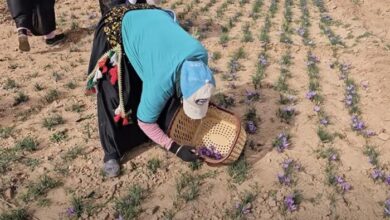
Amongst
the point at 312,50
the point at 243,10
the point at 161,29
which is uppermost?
the point at 161,29

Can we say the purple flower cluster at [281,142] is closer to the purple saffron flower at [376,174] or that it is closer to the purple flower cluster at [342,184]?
the purple flower cluster at [342,184]

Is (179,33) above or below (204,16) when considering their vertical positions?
above

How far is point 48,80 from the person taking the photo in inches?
211

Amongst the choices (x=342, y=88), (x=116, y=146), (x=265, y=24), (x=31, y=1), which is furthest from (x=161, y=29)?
(x=265, y=24)

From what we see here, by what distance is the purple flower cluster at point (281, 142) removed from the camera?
4242mm

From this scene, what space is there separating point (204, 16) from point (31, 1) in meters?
2.83

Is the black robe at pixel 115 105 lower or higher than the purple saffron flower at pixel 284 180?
higher

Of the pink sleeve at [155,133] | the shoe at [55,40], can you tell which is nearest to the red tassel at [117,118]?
the pink sleeve at [155,133]

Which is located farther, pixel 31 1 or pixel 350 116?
pixel 31 1

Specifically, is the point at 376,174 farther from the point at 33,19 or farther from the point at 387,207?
the point at 33,19

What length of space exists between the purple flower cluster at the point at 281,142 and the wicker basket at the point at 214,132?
1.46 ft

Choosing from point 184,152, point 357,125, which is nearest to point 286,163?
point 184,152

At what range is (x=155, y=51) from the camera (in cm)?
311

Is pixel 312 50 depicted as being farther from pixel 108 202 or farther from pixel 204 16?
pixel 108 202
